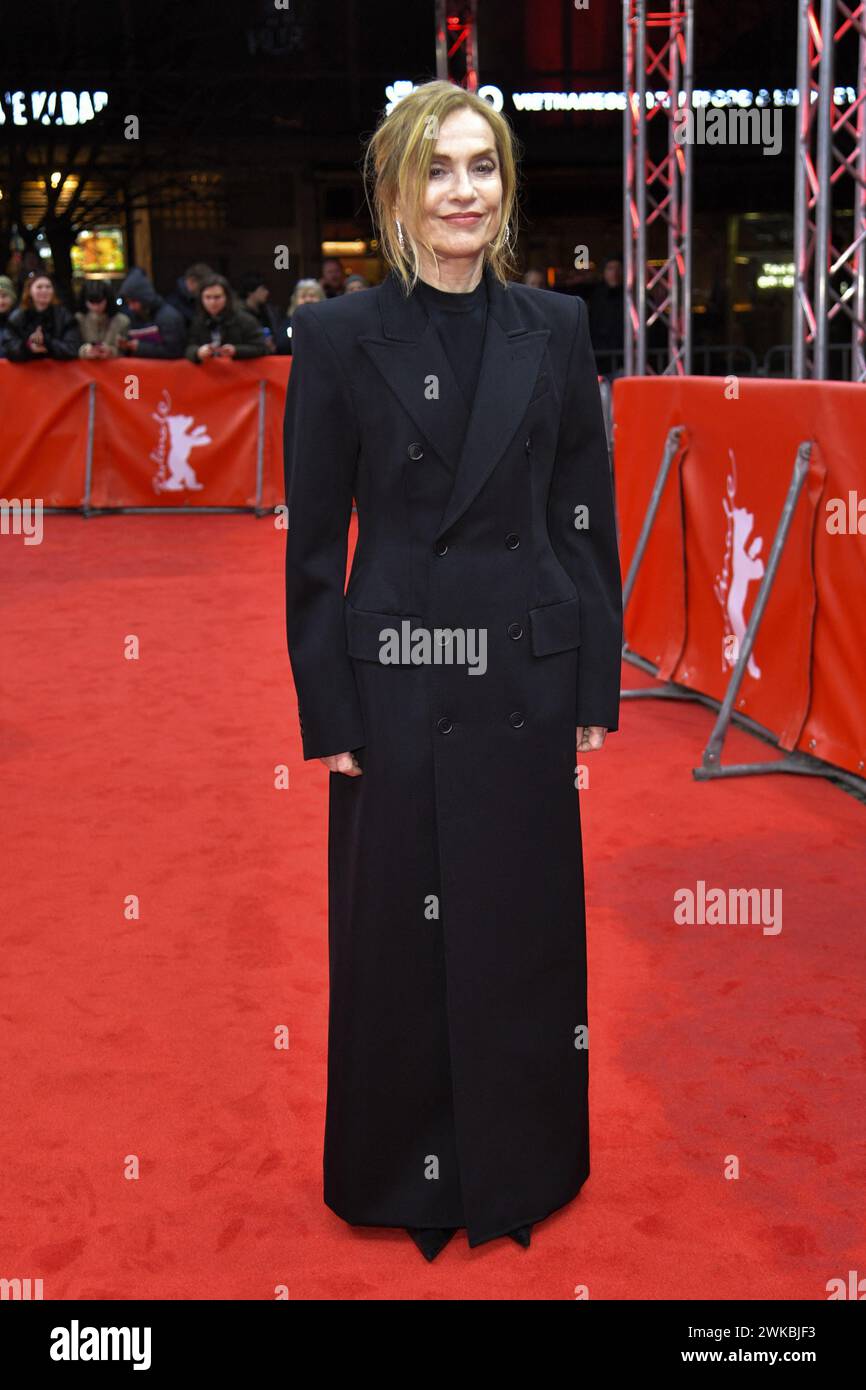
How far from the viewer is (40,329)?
14109 millimetres

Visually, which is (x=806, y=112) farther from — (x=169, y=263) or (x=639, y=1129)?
(x=169, y=263)

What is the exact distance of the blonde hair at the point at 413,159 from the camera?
8.54ft

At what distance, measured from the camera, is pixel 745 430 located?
6.51m

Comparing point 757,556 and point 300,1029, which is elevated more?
point 757,556

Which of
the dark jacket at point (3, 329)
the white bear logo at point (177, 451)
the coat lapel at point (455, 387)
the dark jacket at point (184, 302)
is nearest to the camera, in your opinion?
the coat lapel at point (455, 387)

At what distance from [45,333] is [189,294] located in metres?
1.63

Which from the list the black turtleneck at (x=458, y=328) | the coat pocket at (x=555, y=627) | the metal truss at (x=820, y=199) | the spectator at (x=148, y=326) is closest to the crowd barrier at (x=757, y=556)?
the metal truss at (x=820, y=199)

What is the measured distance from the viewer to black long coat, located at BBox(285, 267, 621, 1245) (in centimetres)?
275

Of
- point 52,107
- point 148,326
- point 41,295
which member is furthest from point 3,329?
point 52,107

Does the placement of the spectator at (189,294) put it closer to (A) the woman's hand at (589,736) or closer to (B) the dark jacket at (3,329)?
(B) the dark jacket at (3,329)

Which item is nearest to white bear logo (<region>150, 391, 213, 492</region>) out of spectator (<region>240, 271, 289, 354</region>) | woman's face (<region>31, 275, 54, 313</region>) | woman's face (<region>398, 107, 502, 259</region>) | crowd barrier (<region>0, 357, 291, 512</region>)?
crowd barrier (<region>0, 357, 291, 512</region>)

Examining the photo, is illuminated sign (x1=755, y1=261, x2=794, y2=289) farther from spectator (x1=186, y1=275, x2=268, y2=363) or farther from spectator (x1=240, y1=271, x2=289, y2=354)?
spectator (x1=186, y1=275, x2=268, y2=363)

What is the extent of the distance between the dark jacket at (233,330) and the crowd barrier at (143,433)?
0.14 m

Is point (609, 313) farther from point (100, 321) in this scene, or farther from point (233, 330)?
point (100, 321)
